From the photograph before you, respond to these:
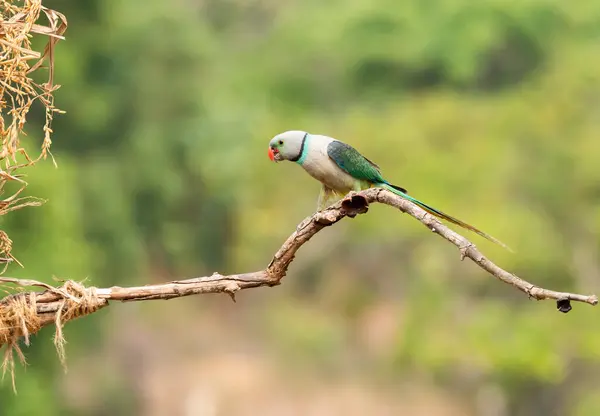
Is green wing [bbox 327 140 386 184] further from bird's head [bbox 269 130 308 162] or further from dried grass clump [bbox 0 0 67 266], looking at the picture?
dried grass clump [bbox 0 0 67 266]

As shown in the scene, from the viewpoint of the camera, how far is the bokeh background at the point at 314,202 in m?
7.84

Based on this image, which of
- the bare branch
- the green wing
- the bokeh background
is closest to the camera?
the bare branch

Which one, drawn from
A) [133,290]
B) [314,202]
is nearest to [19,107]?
[133,290]

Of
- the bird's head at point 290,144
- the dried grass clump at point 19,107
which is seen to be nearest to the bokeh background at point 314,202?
the bird's head at point 290,144

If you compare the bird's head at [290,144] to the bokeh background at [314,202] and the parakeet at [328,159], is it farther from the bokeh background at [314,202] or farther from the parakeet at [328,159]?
the bokeh background at [314,202]

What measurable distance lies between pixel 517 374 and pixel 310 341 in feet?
10.1

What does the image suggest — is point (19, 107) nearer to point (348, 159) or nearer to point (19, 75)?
point (19, 75)

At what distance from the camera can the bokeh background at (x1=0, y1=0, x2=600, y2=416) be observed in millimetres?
7844

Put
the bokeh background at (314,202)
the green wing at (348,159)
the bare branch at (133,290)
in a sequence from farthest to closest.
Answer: the bokeh background at (314,202), the green wing at (348,159), the bare branch at (133,290)

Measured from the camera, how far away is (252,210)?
33.1 ft

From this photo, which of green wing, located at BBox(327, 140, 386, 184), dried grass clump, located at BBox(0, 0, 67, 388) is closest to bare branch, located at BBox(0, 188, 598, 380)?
dried grass clump, located at BBox(0, 0, 67, 388)

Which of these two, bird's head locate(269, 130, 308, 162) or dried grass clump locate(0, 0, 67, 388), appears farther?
bird's head locate(269, 130, 308, 162)

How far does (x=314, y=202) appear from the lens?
8711 mm

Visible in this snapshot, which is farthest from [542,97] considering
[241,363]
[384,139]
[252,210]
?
[241,363]
